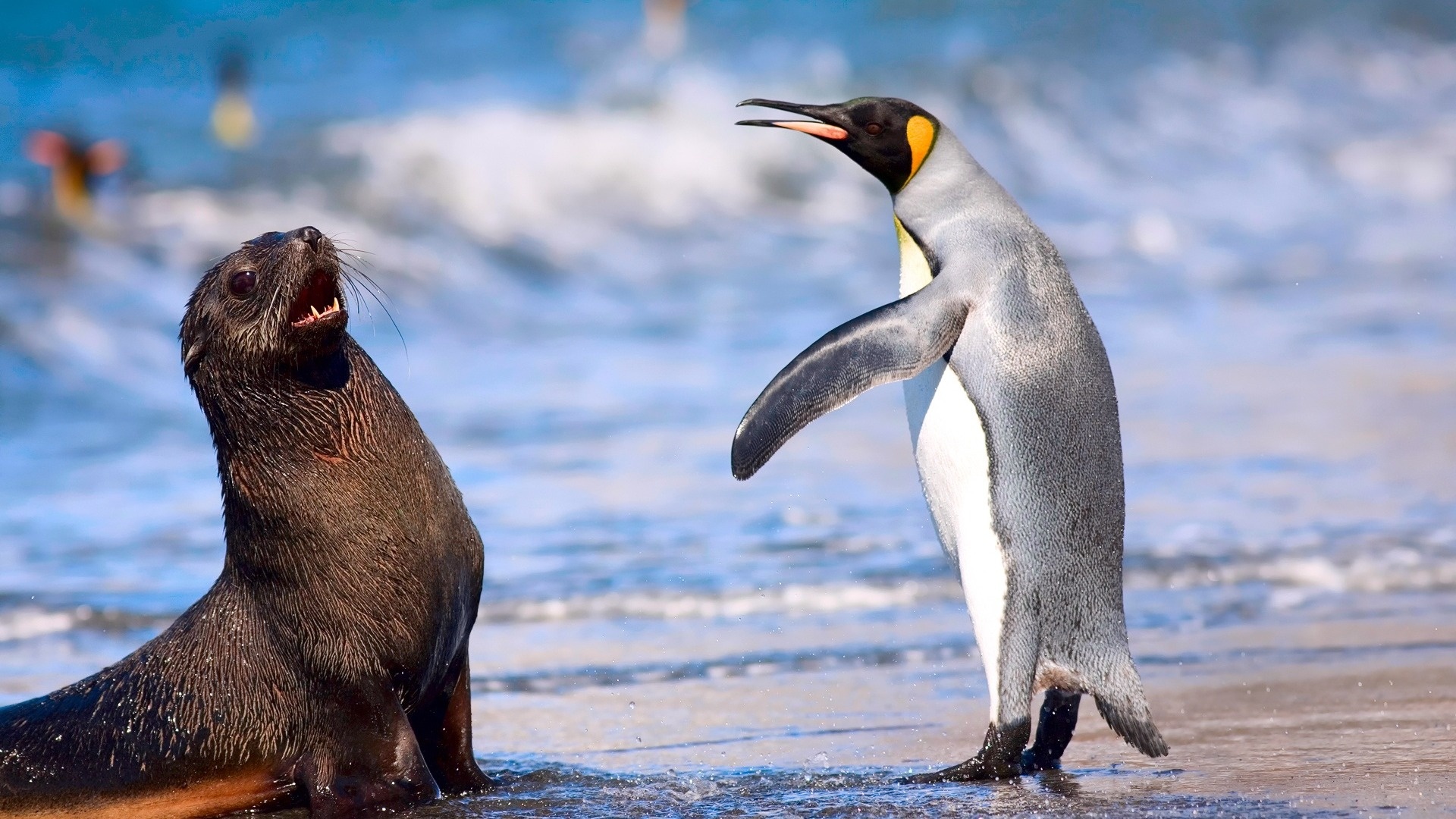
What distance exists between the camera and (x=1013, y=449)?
4.20 meters

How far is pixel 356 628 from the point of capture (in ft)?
13.5

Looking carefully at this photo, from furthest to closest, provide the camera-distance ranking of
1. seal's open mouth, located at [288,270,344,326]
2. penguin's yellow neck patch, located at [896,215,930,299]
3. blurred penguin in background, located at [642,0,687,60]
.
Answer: blurred penguin in background, located at [642,0,687,60]
penguin's yellow neck patch, located at [896,215,930,299]
seal's open mouth, located at [288,270,344,326]

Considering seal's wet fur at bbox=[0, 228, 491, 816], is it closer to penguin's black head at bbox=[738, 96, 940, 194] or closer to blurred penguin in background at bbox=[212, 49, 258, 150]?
penguin's black head at bbox=[738, 96, 940, 194]

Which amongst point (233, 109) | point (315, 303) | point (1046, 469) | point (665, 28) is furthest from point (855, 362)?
point (665, 28)

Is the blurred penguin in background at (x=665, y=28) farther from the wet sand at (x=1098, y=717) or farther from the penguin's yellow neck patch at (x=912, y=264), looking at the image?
the penguin's yellow neck patch at (x=912, y=264)

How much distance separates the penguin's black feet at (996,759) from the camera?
13.4 feet

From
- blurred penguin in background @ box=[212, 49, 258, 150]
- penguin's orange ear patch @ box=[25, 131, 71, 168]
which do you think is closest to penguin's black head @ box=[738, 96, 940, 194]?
penguin's orange ear patch @ box=[25, 131, 71, 168]

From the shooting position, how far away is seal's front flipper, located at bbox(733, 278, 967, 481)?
4.15 metres

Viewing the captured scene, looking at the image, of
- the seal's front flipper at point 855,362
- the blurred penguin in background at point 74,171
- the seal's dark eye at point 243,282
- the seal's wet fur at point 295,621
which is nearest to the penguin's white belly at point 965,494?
the seal's front flipper at point 855,362

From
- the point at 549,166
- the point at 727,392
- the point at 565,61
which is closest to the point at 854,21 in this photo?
the point at 565,61

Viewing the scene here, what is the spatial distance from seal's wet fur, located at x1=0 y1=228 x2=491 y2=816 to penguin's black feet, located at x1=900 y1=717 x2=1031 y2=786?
115 cm

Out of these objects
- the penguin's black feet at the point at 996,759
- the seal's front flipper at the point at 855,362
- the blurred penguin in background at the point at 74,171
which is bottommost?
the penguin's black feet at the point at 996,759

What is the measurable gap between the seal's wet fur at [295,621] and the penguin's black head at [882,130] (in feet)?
3.82

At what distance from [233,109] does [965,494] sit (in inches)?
631
